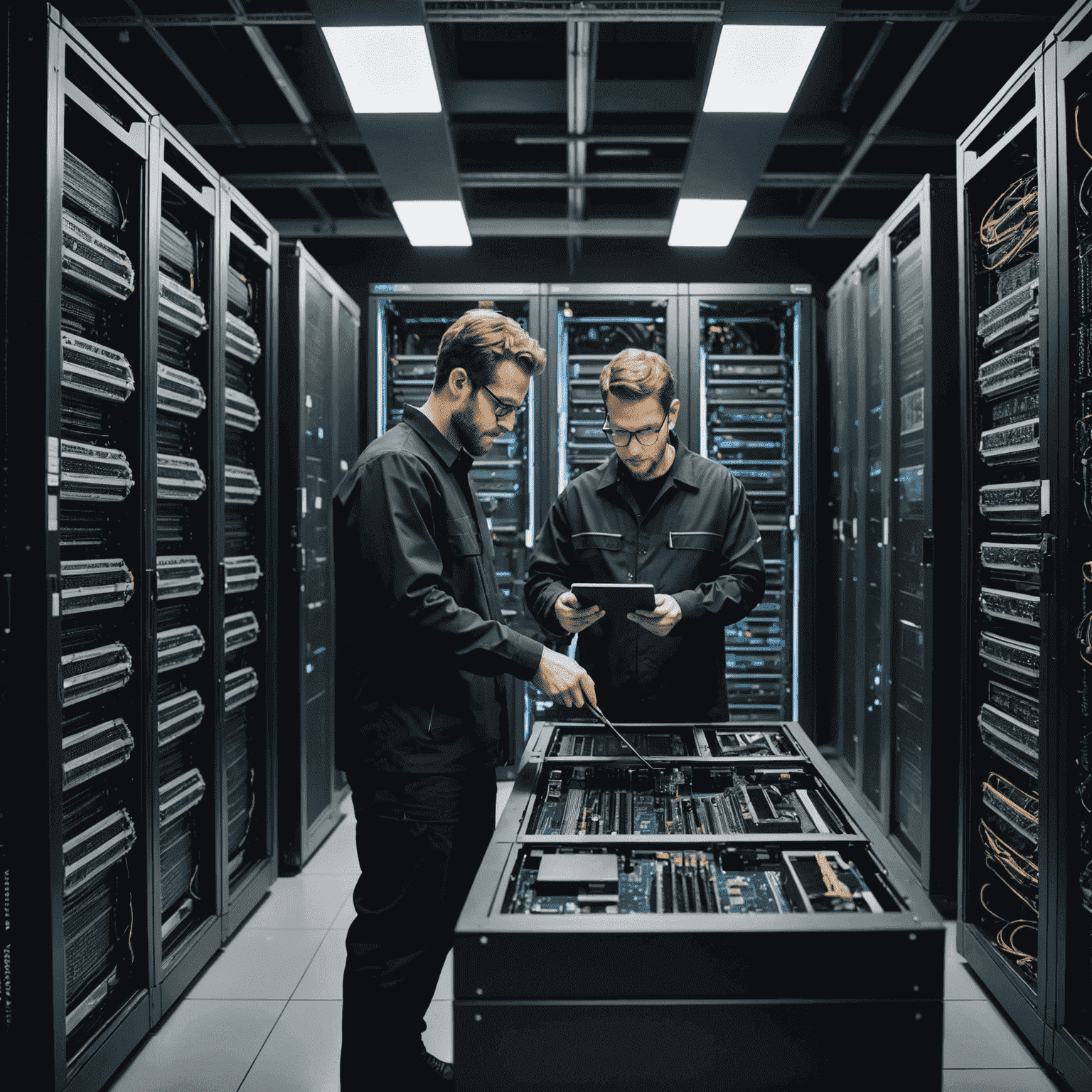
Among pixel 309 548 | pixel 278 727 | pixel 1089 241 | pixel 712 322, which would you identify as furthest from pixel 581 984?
pixel 712 322

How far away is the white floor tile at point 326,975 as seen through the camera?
2572mm

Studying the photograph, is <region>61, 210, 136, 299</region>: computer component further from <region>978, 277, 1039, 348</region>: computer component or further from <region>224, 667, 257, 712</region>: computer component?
<region>978, 277, 1039, 348</region>: computer component

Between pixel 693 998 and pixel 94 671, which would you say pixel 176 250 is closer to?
pixel 94 671

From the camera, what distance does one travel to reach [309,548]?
3.80 metres

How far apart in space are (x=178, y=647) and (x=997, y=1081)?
2445mm

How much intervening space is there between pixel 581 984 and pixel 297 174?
4.65m

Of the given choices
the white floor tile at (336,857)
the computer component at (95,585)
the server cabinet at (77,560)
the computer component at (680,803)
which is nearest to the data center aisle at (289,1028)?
the server cabinet at (77,560)

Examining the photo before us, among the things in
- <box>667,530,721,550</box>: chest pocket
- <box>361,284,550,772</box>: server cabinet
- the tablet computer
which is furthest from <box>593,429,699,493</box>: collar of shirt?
<box>361,284,550,772</box>: server cabinet

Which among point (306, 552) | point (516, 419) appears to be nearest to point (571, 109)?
point (516, 419)

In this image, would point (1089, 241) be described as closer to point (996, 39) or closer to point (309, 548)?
point (996, 39)

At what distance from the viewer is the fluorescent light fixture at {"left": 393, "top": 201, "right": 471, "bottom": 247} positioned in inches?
171

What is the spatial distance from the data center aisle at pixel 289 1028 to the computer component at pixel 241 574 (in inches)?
47.0

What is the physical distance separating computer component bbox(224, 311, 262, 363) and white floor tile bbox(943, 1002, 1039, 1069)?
2982mm

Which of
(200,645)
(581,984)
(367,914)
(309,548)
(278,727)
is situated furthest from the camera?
(309,548)
